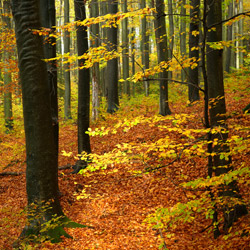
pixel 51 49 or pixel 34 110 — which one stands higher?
pixel 51 49

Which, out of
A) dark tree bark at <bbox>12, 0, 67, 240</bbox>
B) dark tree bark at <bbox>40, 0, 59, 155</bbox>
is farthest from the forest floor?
dark tree bark at <bbox>40, 0, 59, 155</bbox>

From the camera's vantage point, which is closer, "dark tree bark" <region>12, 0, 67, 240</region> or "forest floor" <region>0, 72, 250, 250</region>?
"dark tree bark" <region>12, 0, 67, 240</region>

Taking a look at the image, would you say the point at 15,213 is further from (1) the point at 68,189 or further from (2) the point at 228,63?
(2) the point at 228,63

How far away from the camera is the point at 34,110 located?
15.6 ft

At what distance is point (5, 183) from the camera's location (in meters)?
8.66

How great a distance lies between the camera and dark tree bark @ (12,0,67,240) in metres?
4.66

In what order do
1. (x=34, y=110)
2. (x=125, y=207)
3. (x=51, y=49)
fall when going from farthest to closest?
1. (x=125, y=207)
2. (x=51, y=49)
3. (x=34, y=110)

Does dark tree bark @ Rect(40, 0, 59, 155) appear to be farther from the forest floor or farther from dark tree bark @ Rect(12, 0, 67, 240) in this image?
the forest floor

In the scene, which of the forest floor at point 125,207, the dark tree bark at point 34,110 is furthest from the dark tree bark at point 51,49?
the forest floor at point 125,207

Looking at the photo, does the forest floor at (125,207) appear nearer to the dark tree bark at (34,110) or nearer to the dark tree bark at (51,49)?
the dark tree bark at (34,110)

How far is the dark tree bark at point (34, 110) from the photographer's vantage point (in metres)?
4.66

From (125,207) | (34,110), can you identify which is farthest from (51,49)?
(125,207)

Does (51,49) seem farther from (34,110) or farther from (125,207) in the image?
(125,207)

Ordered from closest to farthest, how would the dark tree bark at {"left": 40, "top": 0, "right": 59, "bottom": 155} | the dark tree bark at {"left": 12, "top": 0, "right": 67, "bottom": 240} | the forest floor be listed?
the dark tree bark at {"left": 12, "top": 0, "right": 67, "bottom": 240} → the forest floor → the dark tree bark at {"left": 40, "top": 0, "right": 59, "bottom": 155}
